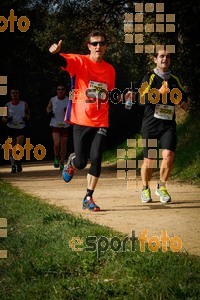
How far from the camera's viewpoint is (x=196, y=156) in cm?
1289

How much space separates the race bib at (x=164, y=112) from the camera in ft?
26.8

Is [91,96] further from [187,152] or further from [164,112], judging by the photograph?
[187,152]

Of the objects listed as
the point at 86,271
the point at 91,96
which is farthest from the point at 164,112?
the point at 86,271

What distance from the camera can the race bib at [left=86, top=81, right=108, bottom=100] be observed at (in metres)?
7.31

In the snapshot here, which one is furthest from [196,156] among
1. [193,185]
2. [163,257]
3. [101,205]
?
[163,257]

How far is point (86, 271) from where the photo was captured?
4.56 metres

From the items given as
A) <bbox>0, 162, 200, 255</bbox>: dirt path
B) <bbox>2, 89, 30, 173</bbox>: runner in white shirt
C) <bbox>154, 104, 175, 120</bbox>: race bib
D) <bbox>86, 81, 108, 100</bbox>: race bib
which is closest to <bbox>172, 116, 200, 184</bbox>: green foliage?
<bbox>0, 162, 200, 255</bbox>: dirt path

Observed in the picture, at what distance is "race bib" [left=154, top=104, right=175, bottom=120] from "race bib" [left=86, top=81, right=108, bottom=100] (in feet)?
3.61

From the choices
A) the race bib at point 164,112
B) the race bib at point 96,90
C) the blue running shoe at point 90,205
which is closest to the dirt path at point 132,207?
the blue running shoe at point 90,205

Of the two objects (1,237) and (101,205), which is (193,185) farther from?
(1,237)

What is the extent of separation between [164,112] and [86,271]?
13.3ft

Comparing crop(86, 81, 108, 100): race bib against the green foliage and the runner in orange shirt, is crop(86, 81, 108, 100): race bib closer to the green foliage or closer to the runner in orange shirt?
the runner in orange shirt

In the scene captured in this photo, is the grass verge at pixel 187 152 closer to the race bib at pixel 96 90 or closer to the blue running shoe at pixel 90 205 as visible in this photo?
the blue running shoe at pixel 90 205

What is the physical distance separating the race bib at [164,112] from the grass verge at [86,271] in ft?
8.71
